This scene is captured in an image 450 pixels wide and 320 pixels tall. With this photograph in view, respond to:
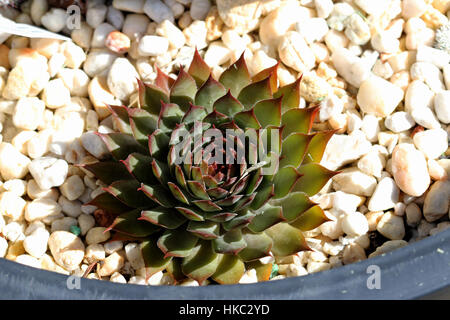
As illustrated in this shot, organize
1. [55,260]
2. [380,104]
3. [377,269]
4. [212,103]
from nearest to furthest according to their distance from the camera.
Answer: [377,269], [212,103], [55,260], [380,104]

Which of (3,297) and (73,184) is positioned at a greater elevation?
(3,297)

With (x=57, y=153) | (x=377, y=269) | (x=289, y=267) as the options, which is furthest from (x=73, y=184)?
(x=377, y=269)

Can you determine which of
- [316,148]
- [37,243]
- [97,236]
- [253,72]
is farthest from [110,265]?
[253,72]

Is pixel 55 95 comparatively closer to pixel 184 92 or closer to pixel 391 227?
pixel 184 92

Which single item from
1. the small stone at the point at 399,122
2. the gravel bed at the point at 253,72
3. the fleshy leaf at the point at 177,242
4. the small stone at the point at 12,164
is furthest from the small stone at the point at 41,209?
the small stone at the point at 399,122

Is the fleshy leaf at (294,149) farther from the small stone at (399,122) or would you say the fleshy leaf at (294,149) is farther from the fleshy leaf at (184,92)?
the small stone at (399,122)

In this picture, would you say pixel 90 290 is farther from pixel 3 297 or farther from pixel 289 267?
pixel 289 267

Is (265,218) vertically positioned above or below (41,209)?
above

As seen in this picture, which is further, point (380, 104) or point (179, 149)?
point (380, 104)
